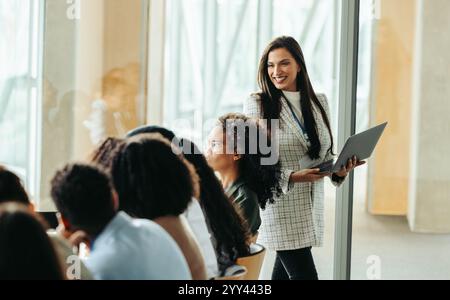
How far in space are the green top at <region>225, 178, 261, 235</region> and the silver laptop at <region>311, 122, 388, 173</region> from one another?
1.28ft

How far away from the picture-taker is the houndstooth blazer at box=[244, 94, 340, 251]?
333cm

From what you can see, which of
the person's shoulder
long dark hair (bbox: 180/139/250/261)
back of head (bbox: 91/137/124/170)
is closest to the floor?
the person's shoulder

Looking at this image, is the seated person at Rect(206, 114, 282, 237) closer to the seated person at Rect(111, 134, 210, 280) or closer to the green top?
the green top

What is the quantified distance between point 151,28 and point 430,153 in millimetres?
1583

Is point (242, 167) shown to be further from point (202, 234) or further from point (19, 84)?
point (19, 84)

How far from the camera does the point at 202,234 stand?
8.40 feet

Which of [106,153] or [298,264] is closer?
[106,153]

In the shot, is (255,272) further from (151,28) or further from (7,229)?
(151,28)

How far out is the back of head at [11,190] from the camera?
2500 mm

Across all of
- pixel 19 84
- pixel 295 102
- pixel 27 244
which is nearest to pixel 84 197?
pixel 27 244

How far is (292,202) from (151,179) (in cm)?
111

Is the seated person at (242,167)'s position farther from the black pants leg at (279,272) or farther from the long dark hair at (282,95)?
the black pants leg at (279,272)
